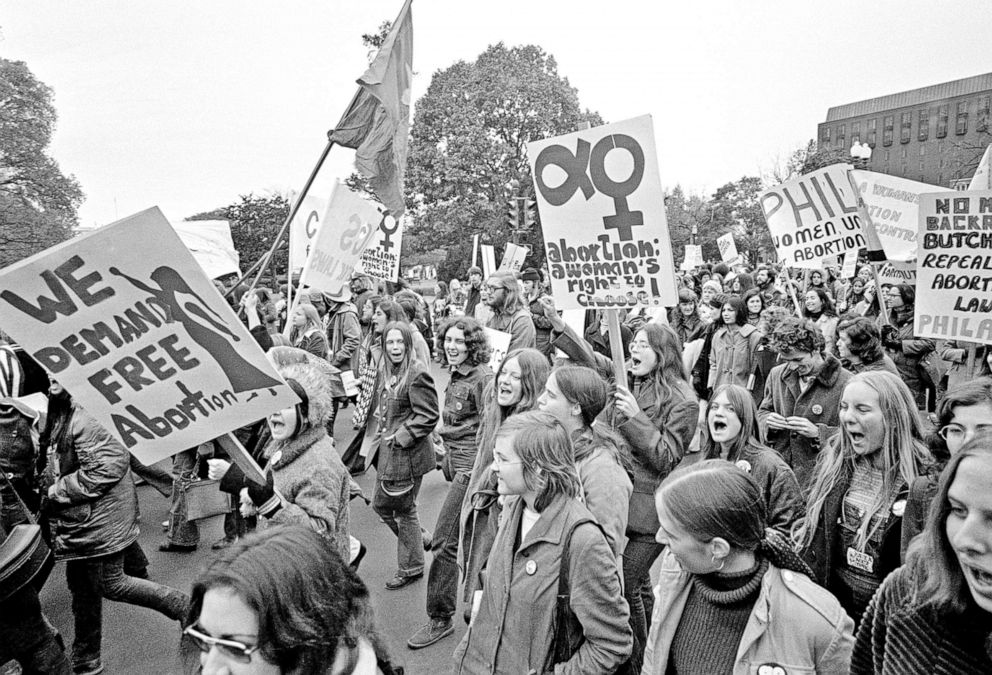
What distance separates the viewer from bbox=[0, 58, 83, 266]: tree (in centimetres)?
2743

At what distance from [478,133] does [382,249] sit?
27.4 m

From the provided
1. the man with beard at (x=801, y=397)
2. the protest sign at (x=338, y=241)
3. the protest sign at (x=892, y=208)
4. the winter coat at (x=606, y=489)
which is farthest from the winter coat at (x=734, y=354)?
the winter coat at (x=606, y=489)

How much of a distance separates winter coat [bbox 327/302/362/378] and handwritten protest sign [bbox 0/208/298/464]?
538cm

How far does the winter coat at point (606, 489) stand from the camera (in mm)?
2871

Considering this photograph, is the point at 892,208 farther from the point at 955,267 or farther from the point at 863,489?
the point at 863,489

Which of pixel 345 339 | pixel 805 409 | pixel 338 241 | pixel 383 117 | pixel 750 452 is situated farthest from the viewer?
pixel 345 339

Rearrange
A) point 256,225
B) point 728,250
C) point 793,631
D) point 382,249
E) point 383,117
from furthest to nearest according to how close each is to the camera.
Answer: point 256,225
point 728,250
point 382,249
point 383,117
point 793,631

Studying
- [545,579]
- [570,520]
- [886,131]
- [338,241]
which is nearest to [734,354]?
[338,241]

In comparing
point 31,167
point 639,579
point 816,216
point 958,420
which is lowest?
point 639,579

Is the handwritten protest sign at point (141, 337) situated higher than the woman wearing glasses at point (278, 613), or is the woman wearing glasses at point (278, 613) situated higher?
the handwritten protest sign at point (141, 337)

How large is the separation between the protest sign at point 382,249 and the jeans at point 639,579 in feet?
23.5

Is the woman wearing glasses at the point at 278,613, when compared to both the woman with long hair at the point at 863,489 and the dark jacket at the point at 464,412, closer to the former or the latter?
the woman with long hair at the point at 863,489

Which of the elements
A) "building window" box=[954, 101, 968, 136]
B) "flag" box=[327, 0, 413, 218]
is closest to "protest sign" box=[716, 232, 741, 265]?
"flag" box=[327, 0, 413, 218]

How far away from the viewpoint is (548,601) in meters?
2.44
